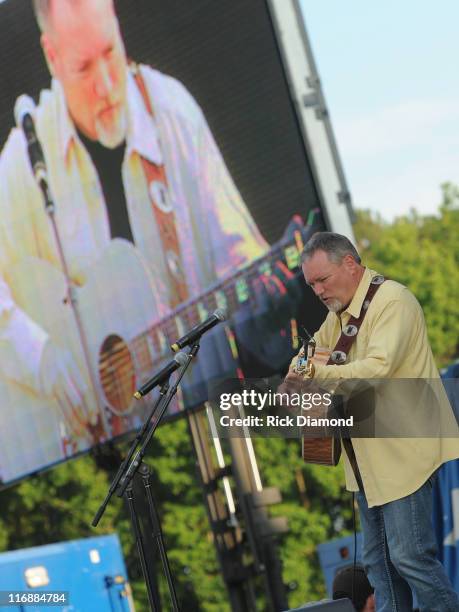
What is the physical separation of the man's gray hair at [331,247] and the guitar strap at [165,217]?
3269mm

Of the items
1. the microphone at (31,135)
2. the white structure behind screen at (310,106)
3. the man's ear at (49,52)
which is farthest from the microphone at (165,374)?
the man's ear at (49,52)

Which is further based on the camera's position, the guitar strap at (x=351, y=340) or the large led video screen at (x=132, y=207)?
the large led video screen at (x=132, y=207)

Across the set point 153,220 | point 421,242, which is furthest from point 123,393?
point 421,242

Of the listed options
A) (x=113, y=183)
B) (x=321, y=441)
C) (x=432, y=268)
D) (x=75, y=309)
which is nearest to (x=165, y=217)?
(x=113, y=183)

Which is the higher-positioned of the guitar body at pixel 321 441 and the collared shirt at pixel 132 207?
the collared shirt at pixel 132 207

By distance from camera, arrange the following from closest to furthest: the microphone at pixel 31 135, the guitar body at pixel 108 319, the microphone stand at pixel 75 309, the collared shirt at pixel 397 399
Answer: the collared shirt at pixel 397 399
the guitar body at pixel 108 319
the microphone stand at pixel 75 309
the microphone at pixel 31 135

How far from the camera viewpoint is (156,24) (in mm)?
7555

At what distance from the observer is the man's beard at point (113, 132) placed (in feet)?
25.2

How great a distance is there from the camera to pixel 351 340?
4.17m

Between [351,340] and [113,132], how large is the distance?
3946mm

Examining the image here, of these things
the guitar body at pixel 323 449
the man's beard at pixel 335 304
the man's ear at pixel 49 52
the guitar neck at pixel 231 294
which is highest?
the man's ear at pixel 49 52

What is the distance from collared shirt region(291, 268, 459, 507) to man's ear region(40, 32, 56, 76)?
14.3 feet

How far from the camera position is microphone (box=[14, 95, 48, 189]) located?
8023 millimetres

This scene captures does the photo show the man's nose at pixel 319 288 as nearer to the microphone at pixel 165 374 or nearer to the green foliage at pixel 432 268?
the microphone at pixel 165 374
